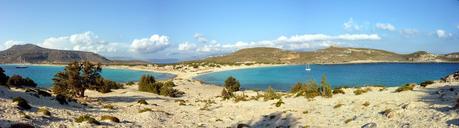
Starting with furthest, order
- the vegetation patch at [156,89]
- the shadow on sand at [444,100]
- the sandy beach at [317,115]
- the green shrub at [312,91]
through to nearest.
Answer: the vegetation patch at [156,89]
the green shrub at [312,91]
the sandy beach at [317,115]
the shadow on sand at [444,100]

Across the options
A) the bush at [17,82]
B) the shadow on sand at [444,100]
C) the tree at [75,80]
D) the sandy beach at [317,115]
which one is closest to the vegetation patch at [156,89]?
the tree at [75,80]

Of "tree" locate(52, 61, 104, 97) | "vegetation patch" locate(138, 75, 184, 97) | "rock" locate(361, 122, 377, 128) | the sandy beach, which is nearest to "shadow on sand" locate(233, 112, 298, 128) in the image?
the sandy beach

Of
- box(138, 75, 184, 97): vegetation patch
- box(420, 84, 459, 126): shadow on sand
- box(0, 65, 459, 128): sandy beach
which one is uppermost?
box(420, 84, 459, 126): shadow on sand

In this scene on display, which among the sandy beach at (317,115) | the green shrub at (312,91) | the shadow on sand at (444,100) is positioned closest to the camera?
the shadow on sand at (444,100)

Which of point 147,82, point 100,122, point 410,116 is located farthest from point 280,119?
point 147,82

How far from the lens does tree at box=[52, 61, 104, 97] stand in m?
53.4

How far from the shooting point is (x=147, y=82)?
77812 mm

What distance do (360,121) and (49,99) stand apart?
29.1m

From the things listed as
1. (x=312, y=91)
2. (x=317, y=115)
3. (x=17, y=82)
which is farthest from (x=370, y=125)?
(x=17, y=82)

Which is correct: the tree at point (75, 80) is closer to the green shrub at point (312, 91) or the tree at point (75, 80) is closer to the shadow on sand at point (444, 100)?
the green shrub at point (312, 91)

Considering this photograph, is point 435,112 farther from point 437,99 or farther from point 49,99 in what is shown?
point 49,99

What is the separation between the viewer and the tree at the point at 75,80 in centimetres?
5342

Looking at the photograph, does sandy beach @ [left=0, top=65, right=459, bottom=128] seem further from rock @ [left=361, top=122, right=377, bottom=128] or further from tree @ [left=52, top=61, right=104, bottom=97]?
tree @ [left=52, top=61, right=104, bottom=97]

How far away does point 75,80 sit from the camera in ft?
174
